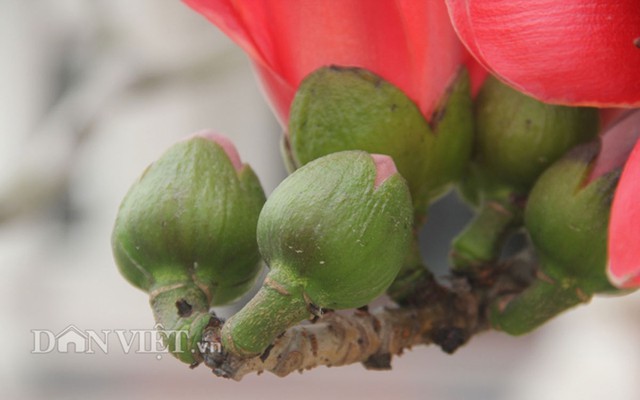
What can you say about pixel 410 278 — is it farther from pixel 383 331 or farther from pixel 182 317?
pixel 182 317

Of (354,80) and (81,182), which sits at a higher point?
(354,80)

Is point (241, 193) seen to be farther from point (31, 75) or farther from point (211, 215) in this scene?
point (31, 75)

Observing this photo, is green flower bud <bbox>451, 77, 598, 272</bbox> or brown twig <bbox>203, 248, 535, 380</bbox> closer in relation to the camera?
brown twig <bbox>203, 248, 535, 380</bbox>

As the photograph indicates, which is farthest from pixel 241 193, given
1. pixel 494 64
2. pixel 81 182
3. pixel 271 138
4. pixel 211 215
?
pixel 271 138

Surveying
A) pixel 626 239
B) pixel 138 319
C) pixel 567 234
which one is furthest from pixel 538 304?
pixel 138 319

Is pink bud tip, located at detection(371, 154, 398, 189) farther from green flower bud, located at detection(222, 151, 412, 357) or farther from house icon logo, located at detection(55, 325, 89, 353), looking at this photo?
house icon logo, located at detection(55, 325, 89, 353)

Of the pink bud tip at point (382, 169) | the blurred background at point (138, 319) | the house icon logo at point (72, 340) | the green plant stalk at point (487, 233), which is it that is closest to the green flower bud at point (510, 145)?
the green plant stalk at point (487, 233)

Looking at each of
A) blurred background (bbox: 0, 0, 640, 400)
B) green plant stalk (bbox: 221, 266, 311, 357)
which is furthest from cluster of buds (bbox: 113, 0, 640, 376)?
blurred background (bbox: 0, 0, 640, 400)
